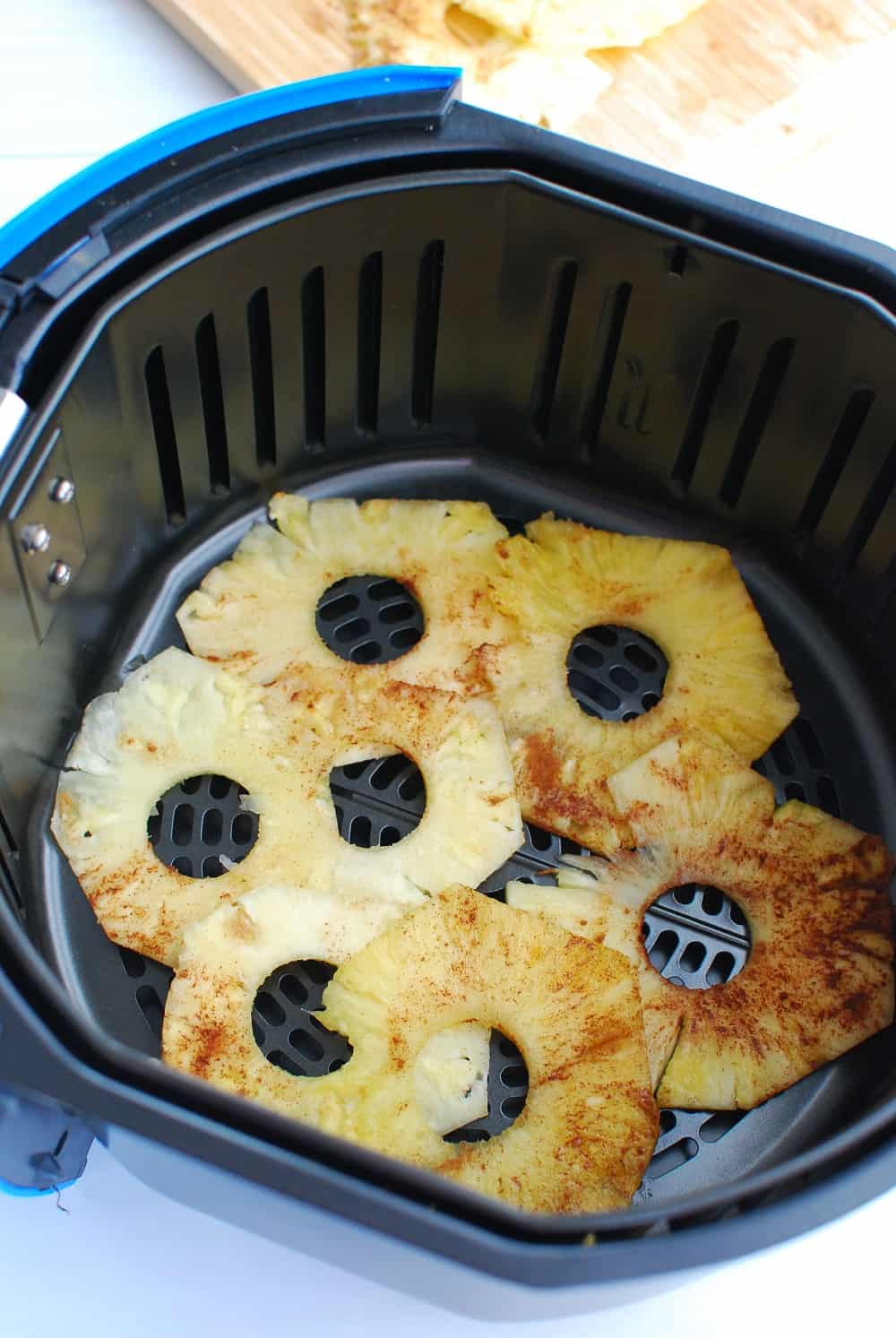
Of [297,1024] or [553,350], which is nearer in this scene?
[297,1024]

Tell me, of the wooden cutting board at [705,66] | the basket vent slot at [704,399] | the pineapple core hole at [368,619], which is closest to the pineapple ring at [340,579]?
the pineapple core hole at [368,619]

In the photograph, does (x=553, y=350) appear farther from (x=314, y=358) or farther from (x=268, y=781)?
(x=268, y=781)

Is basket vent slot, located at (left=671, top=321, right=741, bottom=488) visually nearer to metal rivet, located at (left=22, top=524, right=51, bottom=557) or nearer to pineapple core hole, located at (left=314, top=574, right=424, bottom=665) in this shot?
pineapple core hole, located at (left=314, top=574, right=424, bottom=665)

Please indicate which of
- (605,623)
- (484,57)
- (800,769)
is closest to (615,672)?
(605,623)

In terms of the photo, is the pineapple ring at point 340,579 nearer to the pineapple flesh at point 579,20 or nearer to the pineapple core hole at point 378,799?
the pineapple core hole at point 378,799

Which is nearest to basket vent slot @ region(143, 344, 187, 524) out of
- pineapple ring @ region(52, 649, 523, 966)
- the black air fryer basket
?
the black air fryer basket

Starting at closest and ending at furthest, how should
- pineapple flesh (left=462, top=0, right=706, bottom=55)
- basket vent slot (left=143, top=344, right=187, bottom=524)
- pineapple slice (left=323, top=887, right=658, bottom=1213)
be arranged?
pineapple slice (left=323, top=887, right=658, bottom=1213) → basket vent slot (left=143, top=344, right=187, bottom=524) → pineapple flesh (left=462, top=0, right=706, bottom=55)
